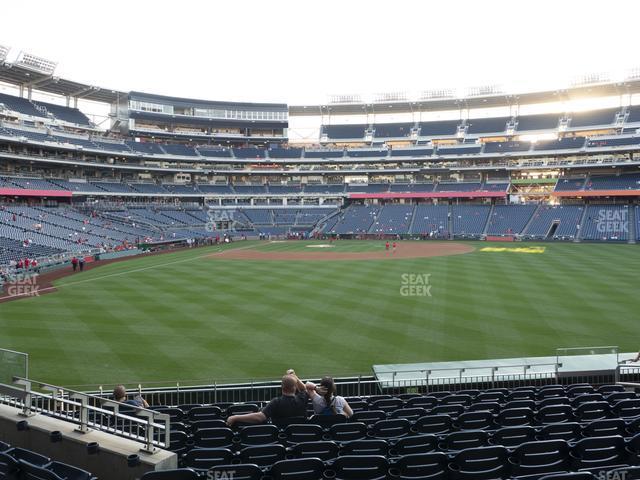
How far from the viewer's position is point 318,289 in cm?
2962

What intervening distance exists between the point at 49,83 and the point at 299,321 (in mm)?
71526

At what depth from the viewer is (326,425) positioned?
8031 mm

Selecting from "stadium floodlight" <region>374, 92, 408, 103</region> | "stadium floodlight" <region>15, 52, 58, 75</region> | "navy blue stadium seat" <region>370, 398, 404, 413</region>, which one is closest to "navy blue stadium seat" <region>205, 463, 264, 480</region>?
"navy blue stadium seat" <region>370, 398, 404, 413</region>

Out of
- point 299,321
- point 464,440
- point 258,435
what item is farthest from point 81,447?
point 299,321

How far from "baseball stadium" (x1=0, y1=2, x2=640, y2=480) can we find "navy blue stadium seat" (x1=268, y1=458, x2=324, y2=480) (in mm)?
21

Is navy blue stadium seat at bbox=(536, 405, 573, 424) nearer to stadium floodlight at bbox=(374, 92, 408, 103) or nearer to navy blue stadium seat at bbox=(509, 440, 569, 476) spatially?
navy blue stadium seat at bbox=(509, 440, 569, 476)

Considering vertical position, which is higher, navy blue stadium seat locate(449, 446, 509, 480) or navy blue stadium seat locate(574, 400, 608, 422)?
navy blue stadium seat locate(449, 446, 509, 480)

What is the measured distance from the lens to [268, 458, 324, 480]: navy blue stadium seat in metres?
5.30

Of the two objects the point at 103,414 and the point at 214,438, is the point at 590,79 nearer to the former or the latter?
the point at 214,438

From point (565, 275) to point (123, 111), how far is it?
3335 inches

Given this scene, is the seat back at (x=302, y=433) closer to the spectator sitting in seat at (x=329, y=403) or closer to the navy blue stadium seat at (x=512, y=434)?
the spectator sitting in seat at (x=329, y=403)

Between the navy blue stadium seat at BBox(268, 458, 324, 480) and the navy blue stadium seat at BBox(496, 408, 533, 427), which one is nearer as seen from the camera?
the navy blue stadium seat at BBox(268, 458, 324, 480)

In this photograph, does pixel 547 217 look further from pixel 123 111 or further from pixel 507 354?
pixel 123 111

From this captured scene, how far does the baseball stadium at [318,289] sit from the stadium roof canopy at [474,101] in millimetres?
618
